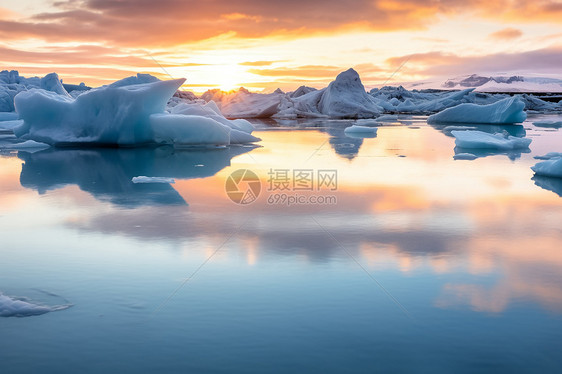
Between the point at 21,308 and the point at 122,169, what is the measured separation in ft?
20.2

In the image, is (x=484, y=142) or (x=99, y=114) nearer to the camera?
(x=484, y=142)

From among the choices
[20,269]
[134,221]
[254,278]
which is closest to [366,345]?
Answer: [254,278]

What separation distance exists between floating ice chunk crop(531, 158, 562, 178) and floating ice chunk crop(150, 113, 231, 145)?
256 inches

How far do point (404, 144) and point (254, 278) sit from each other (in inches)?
429

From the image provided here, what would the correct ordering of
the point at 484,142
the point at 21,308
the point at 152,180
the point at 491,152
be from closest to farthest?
1. the point at 21,308
2. the point at 152,180
3. the point at 491,152
4. the point at 484,142

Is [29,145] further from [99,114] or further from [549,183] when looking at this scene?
[549,183]

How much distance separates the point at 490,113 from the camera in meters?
23.0

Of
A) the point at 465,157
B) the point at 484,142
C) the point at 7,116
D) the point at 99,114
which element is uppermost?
the point at 99,114

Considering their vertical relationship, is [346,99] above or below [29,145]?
above

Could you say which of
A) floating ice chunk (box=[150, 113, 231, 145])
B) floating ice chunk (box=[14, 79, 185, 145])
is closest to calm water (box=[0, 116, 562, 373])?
floating ice chunk (box=[150, 113, 231, 145])

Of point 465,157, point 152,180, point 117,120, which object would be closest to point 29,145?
point 117,120

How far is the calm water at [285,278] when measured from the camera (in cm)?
240

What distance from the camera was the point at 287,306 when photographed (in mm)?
2896

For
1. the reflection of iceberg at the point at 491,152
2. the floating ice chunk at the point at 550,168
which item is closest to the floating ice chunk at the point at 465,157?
the reflection of iceberg at the point at 491,152
